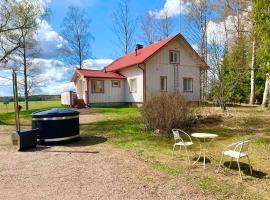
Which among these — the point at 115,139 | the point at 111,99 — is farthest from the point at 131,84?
the point at 115,139

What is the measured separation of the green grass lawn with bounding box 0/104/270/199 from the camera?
5.01m

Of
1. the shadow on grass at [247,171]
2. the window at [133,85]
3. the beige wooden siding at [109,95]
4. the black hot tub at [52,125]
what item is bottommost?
the shadow on grass at [247,171]

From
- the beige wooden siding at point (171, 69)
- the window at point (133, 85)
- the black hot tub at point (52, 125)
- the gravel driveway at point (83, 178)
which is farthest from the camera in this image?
the window at point (133, 85)

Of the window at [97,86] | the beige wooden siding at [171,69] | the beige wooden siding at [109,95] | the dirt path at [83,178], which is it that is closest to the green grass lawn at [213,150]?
the dirt path at [83,178]

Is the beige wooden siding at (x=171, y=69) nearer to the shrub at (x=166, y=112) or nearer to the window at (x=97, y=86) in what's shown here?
the window at (x=97, y=86)

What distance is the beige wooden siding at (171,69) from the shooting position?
2272cm

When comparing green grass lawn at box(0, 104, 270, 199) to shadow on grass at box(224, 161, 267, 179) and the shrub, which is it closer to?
shadow on grass at box(224, 161, 267, 179)

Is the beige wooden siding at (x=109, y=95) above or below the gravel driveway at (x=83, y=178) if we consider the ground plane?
above

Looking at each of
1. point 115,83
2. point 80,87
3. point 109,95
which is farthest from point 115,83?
point 80,87

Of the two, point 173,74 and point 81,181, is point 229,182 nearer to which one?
point 81,181

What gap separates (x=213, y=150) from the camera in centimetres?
809

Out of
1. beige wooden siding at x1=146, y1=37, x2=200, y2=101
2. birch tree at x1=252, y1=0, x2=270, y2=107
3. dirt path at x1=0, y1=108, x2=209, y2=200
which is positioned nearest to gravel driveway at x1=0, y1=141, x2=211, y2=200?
dirt path at x1=0, y1=108, x2=209, y2=200

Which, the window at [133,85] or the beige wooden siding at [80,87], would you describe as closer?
the window at [133,85]

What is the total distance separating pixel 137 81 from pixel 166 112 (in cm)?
1290
